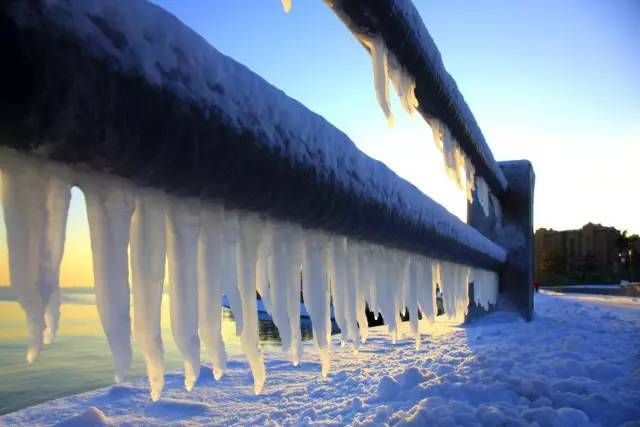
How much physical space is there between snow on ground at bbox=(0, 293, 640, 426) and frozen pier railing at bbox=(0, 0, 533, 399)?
2.73 ft

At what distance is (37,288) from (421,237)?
1465 mm

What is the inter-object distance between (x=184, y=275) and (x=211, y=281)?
0.21 ft

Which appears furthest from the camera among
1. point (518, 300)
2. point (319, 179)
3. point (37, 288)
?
point (518, 300)

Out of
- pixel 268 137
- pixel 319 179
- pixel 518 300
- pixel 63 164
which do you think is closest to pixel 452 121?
pixel 319 179

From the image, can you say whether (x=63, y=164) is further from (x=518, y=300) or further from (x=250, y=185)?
(x=518, y=300)

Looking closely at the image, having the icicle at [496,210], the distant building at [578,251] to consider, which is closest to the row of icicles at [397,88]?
the icicle at [496,210]

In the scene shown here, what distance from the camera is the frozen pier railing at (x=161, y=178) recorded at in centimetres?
56

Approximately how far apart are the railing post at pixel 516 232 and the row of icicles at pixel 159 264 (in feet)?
15.3

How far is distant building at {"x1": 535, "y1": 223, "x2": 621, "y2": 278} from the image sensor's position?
6341cm

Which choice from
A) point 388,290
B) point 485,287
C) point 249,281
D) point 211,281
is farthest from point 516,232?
point 211,281

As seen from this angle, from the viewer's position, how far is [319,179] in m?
1.04

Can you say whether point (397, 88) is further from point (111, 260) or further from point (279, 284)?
point (111, 260)

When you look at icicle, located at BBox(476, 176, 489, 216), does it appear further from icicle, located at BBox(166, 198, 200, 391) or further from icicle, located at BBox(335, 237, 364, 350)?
icicle, located at BBox(166, 198, 200, 391)

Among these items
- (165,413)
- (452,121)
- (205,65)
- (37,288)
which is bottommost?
(165,413)
